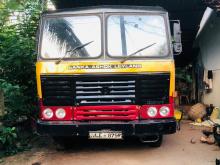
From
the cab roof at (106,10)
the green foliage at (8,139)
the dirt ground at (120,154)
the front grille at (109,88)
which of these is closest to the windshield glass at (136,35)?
the cab roof at (106,10)

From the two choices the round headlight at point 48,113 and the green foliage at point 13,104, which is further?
the green foliage at point 13,104

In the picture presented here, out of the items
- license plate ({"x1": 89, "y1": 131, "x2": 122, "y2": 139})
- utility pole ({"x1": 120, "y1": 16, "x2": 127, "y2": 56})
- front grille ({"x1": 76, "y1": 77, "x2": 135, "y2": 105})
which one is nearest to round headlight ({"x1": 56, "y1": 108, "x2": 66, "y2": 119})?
front grille ({"x1": 76, "y1": 77, "x2": 135, "y2": 105})

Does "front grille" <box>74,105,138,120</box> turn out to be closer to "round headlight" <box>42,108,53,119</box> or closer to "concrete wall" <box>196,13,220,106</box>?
"round headlight" <box>42,108,53,119</box>

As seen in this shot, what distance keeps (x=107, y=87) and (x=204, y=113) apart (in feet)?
19.0

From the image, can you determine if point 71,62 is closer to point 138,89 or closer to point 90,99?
point 90,99

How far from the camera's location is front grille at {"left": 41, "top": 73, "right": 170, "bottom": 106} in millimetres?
7023

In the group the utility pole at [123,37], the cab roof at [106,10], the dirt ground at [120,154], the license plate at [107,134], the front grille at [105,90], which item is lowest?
the dirt ground at [120,154]

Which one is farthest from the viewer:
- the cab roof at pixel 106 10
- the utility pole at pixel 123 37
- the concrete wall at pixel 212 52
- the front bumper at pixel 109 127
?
the concrete wall at pixel 212 52

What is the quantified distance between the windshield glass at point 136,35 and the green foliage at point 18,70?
191cm

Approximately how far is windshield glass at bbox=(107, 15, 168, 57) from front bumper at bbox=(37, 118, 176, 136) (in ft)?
4.00

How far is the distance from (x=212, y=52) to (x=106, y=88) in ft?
22.6

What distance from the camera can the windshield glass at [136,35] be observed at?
23.7 feet

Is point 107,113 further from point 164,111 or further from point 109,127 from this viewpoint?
point 164,111

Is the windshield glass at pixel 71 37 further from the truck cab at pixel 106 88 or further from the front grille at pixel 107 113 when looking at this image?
the front grille at pixel 107 113
